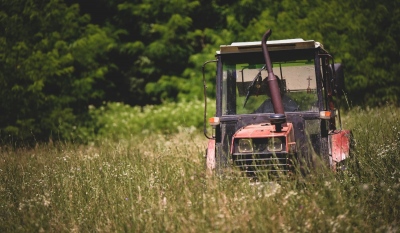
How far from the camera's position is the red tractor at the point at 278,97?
5918 mm

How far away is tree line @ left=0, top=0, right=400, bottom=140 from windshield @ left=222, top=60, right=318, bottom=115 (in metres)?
7.95

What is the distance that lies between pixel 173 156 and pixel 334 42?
9.89 m

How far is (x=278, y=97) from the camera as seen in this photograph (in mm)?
5742

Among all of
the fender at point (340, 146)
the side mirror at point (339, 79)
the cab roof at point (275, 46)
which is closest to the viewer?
the fender at point (340, 146)

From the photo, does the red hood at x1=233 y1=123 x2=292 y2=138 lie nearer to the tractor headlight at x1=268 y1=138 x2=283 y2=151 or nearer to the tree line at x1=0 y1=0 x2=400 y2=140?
the tractor headlight at x1=268 y1=138 x2=283 y2=151

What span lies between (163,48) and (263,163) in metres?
13.7

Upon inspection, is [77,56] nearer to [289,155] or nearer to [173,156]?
[173,156]

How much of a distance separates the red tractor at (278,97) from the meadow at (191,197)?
1.09 ft

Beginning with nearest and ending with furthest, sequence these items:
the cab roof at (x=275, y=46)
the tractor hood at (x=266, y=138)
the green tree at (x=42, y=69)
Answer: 1. the tractor hood at (x=266, y=138)
2. the cab roof at (x=275, y=46)
3. the green tree at (x=42, y=69)

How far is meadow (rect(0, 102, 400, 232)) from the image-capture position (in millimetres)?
4570

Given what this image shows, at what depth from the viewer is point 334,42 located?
636 inches

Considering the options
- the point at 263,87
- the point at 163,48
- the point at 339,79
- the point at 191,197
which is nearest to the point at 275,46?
the point at 263,87

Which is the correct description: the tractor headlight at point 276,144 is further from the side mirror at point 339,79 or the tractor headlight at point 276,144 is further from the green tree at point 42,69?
the green tree at point 42,69

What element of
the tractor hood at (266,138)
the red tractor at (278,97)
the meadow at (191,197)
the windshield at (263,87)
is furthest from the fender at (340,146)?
the tractor hood at (266,138)
